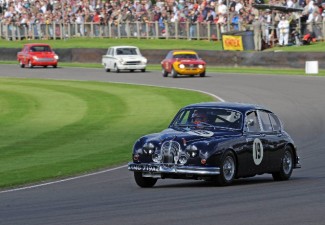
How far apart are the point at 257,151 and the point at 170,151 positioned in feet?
5.32

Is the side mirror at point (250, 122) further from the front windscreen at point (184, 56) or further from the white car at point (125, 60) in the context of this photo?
the white car at point (125, 60)

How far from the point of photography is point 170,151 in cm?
1498

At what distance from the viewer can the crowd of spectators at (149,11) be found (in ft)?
164

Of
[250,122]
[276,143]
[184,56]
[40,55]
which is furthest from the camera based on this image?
[40,55]

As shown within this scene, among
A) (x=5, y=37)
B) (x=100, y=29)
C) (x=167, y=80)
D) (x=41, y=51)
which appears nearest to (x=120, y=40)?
(x=100, y=29)

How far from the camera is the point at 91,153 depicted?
2145cm

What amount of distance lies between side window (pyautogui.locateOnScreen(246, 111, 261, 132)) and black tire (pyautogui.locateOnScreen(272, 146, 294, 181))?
72 cm

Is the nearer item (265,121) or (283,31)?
(265,121)

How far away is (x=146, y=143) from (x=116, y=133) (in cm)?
1023

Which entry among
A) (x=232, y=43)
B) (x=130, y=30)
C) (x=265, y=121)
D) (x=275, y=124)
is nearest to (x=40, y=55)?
(x=130, y=30)

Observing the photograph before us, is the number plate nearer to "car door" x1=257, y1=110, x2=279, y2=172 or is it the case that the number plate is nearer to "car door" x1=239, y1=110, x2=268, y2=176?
"car door" x1=239, y1=110, x2=268, y2=176

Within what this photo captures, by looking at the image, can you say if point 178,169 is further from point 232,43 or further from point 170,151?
point 232,43

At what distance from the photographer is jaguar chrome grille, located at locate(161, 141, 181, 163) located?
14.9m

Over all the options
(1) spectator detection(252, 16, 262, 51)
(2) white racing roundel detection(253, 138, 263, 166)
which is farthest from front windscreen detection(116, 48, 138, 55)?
(2) white racing roundel detection(253, 138, 263, 166)
